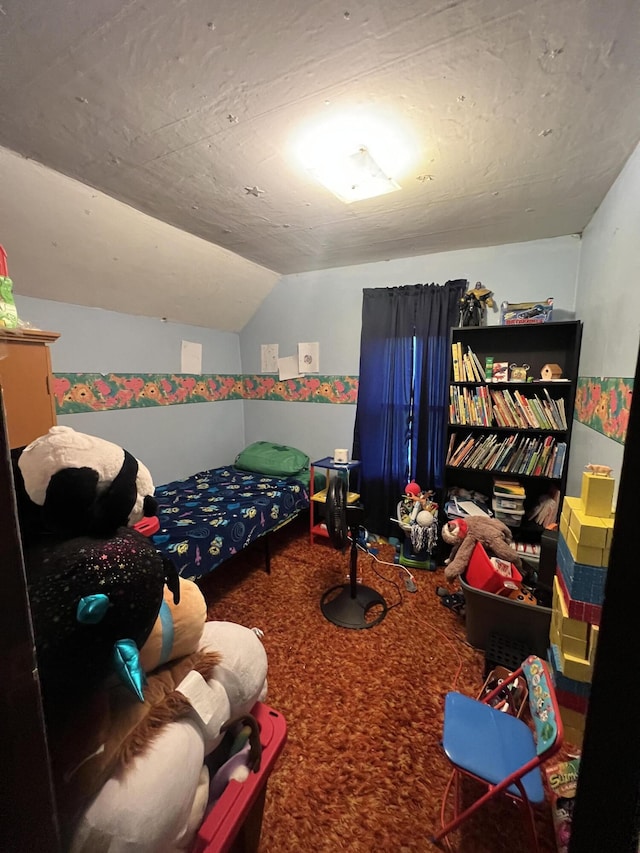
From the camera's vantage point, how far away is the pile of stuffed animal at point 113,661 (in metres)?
0.52

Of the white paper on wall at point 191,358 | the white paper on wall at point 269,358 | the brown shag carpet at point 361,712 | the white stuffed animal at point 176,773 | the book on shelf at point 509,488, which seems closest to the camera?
the white stuffed animal at point 176,773

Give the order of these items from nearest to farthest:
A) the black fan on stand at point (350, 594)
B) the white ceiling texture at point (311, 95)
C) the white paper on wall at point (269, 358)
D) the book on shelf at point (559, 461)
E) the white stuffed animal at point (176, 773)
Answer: the white stuffed animal at point (176, 773)
the white ceiling texture at point (311, 95)
the black fan on stand at point (350, 594)
the book on shelf at point (559, 461)
the white paper on wall at point (269, 358)

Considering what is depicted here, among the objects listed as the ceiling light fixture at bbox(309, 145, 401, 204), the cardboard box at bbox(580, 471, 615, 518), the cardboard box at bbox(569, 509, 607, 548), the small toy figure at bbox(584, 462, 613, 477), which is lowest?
the cardboard box at bbox(569, 509, 607, 548)

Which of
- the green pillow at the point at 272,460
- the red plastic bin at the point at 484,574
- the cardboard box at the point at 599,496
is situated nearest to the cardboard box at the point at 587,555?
the cardboard box at the point at 599,496

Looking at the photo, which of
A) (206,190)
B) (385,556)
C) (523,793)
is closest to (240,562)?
(385,556)

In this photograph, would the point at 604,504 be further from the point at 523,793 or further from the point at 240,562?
the point at 240,562

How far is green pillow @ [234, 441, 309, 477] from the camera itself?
310 centimetres

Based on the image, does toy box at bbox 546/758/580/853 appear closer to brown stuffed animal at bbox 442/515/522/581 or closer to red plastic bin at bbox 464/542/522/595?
red plastic bin at bbox 464/542/522/595

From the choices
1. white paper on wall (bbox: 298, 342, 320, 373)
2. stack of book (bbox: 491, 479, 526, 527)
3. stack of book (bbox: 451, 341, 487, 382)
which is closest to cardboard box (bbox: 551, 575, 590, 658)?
stack of book (bbox: 491, 479, 526, 527)

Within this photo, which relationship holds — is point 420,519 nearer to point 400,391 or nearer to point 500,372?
point 400,391

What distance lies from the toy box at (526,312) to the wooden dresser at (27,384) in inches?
98.6

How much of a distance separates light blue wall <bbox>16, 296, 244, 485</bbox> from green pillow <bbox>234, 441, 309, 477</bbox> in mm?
344

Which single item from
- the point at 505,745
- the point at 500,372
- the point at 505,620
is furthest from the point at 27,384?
the point at 500,372

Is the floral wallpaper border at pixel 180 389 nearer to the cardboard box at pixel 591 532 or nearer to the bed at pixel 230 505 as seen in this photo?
the bed at pixel 230 505
